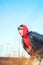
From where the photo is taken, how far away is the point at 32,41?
736cm

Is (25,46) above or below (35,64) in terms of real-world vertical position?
above

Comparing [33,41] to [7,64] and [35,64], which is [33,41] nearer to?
[35,64]

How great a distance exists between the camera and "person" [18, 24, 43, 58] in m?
7.36

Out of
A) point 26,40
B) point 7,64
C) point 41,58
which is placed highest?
point 26,40

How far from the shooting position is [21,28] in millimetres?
7504

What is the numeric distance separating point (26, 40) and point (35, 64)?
31.4 inches

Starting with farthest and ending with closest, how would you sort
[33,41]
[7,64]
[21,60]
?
1. [7,64]
2. [21,60]
3. [33,41]

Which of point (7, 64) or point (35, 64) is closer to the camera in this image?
point (35, 64)

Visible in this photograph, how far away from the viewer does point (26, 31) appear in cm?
743

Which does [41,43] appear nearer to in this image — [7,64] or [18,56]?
[18,56]

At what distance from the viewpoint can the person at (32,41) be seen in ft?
24.1

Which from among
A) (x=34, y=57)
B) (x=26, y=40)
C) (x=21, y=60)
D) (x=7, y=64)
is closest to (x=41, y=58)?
(x=34, y=57)

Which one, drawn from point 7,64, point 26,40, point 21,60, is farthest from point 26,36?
point 7,64

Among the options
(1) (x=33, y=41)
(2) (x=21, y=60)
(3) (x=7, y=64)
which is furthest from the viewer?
(3) (x=7, y=64)
